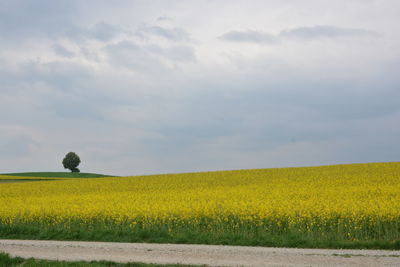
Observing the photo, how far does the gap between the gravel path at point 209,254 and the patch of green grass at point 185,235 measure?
0.90m

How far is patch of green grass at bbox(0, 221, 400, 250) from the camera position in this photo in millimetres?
16375

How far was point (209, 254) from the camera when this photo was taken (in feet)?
48.8

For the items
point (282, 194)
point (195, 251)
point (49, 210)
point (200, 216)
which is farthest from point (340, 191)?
point (49, 210)

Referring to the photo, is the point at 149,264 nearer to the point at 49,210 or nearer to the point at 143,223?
the point at 143,223

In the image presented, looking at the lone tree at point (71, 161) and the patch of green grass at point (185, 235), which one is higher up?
the lone tree at point (71, 161)

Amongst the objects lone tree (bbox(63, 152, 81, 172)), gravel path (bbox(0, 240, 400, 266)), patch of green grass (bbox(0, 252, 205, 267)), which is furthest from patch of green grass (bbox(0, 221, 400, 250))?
lone tree (bbox(63, 152, 81, 172))

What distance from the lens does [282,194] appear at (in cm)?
2781

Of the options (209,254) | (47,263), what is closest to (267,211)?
(209,254)

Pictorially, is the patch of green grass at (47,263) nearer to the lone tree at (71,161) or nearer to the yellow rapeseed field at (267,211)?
the yellow rapeseed field at (267,211)

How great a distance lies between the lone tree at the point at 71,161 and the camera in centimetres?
10256

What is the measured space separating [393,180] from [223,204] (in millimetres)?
17302

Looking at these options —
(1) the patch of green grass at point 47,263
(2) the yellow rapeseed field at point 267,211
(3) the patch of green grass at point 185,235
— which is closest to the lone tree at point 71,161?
(2) the yellow rapeseed field at point 267,211

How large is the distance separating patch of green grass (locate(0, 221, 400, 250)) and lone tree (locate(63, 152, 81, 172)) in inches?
3187

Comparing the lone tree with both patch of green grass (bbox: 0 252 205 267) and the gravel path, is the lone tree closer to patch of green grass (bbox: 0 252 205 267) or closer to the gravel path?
the gravel path
